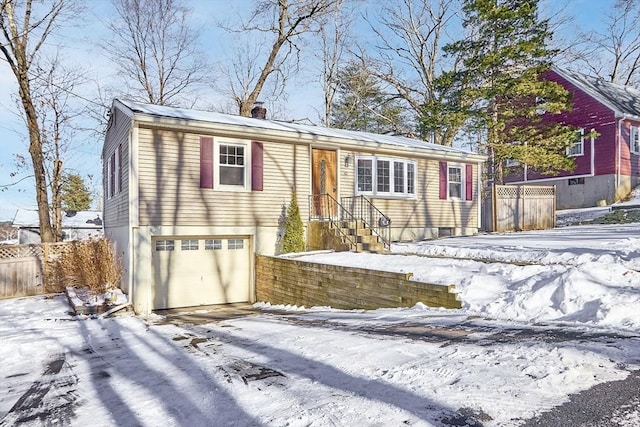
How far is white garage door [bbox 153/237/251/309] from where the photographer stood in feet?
34.7

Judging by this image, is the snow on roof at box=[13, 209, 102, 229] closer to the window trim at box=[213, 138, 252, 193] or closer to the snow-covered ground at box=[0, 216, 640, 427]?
the window trim at box=[213, 138, 252, 193]

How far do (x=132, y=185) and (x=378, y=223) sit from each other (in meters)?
7.23

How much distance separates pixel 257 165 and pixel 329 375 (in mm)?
8568

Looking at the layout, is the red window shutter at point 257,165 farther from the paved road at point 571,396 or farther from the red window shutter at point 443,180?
the red window shutter at point 443,180

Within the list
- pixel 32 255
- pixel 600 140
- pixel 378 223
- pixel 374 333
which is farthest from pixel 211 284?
pixel 600 140

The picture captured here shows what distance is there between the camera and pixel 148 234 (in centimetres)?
998

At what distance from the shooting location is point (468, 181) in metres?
15.7

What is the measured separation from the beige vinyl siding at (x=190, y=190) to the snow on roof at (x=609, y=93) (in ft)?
60.4

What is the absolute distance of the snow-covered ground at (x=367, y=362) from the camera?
2.79m

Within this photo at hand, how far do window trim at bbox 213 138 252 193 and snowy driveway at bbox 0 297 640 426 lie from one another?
5848 mm

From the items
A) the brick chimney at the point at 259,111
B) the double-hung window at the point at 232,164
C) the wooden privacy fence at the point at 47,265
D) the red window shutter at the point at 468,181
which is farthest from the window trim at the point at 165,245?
the red window shutter at the point at 468,181

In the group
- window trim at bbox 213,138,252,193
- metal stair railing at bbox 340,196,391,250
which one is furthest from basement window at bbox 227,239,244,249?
metal stair railing at bbox 340,196,391,250

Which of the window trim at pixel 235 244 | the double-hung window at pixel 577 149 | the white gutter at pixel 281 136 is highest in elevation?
the double-hung window at pixel 577 149

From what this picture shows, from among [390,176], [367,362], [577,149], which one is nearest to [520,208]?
[390,176]
